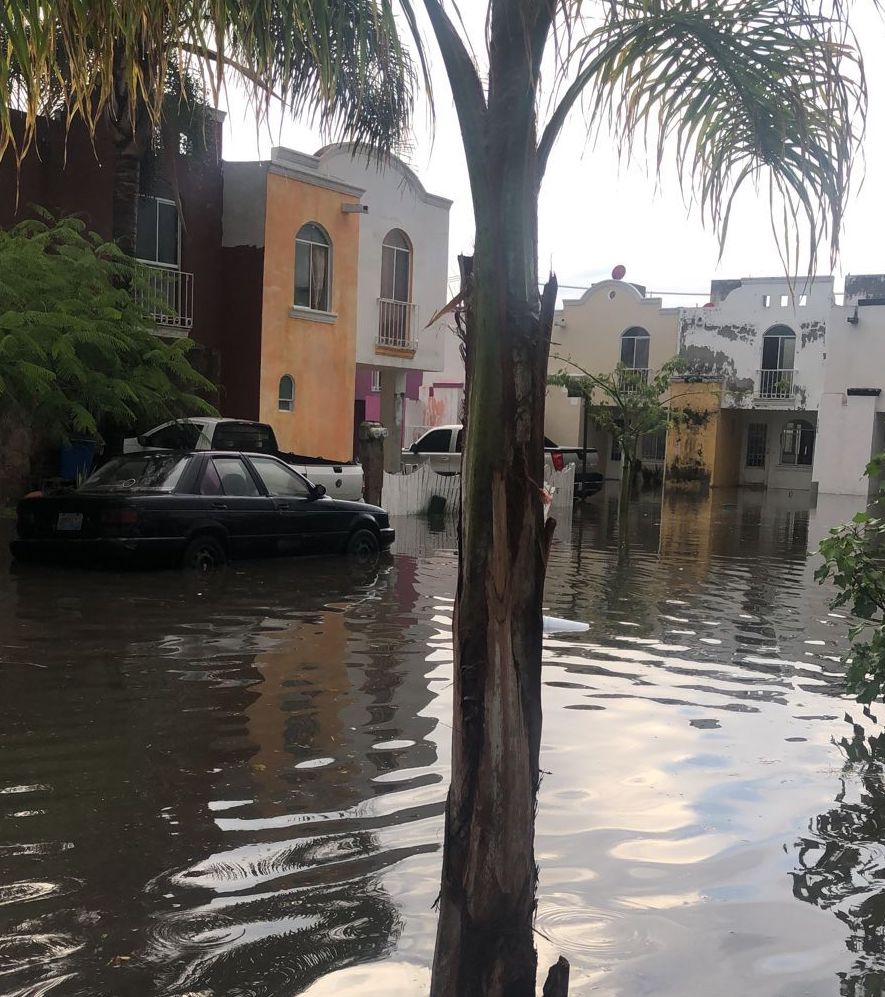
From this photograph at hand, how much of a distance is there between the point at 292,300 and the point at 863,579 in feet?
63.9

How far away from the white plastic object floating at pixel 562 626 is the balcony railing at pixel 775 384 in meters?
33.2

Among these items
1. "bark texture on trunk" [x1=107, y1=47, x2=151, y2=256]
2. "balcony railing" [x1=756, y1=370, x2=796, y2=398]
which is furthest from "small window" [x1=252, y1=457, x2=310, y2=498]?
"balcony railing" [x1=756, y1=370, x2=796, y2=398]

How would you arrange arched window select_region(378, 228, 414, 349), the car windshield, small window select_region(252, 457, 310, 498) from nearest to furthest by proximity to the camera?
the car windshield
small window select_region(252, 457, 310, 498)
arched window select_region(378, 228, 414, 349)

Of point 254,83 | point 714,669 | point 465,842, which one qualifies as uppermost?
point 254,83

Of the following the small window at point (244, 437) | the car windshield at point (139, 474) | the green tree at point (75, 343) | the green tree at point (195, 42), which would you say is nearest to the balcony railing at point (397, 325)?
the small window at point (244, 437)

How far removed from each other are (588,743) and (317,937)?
2.76 metres

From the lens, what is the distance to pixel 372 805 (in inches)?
204

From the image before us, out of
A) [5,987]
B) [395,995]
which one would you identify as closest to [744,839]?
[395,995]

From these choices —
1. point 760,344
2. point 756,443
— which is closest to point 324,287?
point 760,344

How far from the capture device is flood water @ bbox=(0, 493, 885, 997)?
380 cm

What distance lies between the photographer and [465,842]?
3.08 meters

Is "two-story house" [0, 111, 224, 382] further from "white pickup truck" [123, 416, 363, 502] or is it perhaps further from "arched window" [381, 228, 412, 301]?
"arched window" [381, 228, 412, 301]

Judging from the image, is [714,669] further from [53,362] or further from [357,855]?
[53,362]

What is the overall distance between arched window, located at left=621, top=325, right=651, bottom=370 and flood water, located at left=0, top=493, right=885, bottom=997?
115 feet
